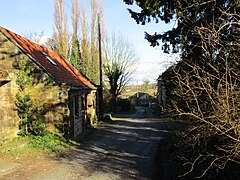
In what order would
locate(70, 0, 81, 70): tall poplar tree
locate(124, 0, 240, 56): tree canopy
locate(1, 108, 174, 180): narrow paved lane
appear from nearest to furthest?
locate(124, 0, 240, 56): tree canopy → locate(1, 108, 174, 180): narrow paved lane → locate(70, 0, 81, 70): tall poplar tree

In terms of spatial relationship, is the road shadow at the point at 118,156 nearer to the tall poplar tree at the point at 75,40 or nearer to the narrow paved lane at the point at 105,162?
the narrow paved lane at the point at 105,162

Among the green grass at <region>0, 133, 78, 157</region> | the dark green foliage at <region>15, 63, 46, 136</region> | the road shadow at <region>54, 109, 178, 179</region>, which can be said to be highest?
the dark green foliage at <region>15, 63, 46, 136</region>

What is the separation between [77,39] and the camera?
3241 cm

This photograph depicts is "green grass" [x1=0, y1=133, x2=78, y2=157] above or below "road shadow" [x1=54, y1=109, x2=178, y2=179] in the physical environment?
above

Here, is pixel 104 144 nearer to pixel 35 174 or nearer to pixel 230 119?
pixel 35 174

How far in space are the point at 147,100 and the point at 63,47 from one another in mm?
27495

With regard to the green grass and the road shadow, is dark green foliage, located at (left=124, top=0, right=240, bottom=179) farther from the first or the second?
the green grass

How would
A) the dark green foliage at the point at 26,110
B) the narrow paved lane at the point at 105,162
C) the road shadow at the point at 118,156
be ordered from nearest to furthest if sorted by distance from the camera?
the narrow paved lane at the point at 105,162 → the road shadow at the point at 118,156 → the dark green foliage at the point at 26,110

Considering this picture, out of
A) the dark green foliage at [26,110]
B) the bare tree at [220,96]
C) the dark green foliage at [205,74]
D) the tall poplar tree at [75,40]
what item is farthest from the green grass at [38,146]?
the tall poplar tree at [75,40]

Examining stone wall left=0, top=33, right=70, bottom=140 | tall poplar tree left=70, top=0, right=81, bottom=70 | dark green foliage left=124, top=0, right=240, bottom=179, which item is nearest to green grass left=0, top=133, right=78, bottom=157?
stone wall left=0, top=33, right=70, bottom=140

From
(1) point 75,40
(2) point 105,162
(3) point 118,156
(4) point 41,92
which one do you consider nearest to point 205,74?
(2) point 105,162

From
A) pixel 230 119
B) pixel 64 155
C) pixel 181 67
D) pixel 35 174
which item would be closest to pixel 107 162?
pixel 64 155

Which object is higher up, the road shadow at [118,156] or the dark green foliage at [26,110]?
the dark green foliage at [26,110]

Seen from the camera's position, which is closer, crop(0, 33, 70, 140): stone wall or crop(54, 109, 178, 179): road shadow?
crop(54, 109, 178, 179): road shadow
